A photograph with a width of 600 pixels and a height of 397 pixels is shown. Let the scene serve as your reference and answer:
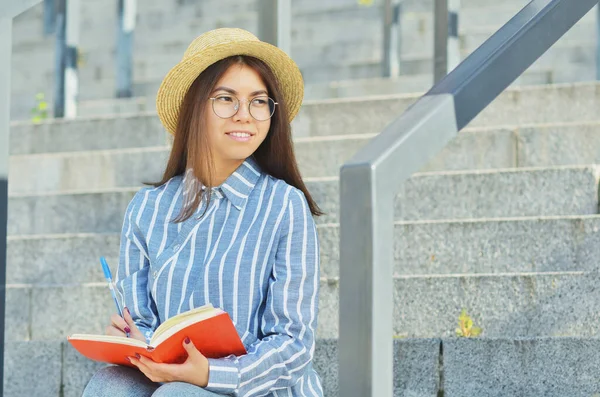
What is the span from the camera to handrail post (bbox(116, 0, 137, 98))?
6312 millimetres

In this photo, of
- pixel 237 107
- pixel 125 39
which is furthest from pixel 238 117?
pixel 125 39

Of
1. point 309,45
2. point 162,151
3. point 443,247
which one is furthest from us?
point 309,45

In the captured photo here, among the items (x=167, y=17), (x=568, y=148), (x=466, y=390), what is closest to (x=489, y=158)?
(x=568, y=148)

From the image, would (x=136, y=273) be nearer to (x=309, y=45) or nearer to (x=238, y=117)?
(x=238, y=117)

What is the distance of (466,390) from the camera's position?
3.21 m

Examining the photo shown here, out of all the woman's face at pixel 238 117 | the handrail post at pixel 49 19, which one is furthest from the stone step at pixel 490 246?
the handrail post at pixel 49 19

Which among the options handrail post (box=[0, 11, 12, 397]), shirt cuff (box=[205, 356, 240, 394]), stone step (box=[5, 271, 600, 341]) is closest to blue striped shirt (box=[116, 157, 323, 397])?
shirt cuff (box=[205, 356, 240, 394])

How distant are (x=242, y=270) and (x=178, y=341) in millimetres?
316

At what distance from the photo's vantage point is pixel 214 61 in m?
2.72

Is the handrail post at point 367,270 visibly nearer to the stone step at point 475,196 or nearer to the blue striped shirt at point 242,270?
the blue striped shirt at point 242,270

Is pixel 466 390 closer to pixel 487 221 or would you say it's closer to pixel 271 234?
pixel 487 221

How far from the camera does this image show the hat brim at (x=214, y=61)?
2686mm

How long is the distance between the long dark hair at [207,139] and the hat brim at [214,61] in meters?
0.02

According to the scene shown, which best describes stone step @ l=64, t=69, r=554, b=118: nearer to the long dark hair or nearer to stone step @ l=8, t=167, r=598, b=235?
stone step @ l=8, t=167, r=598, b=235
